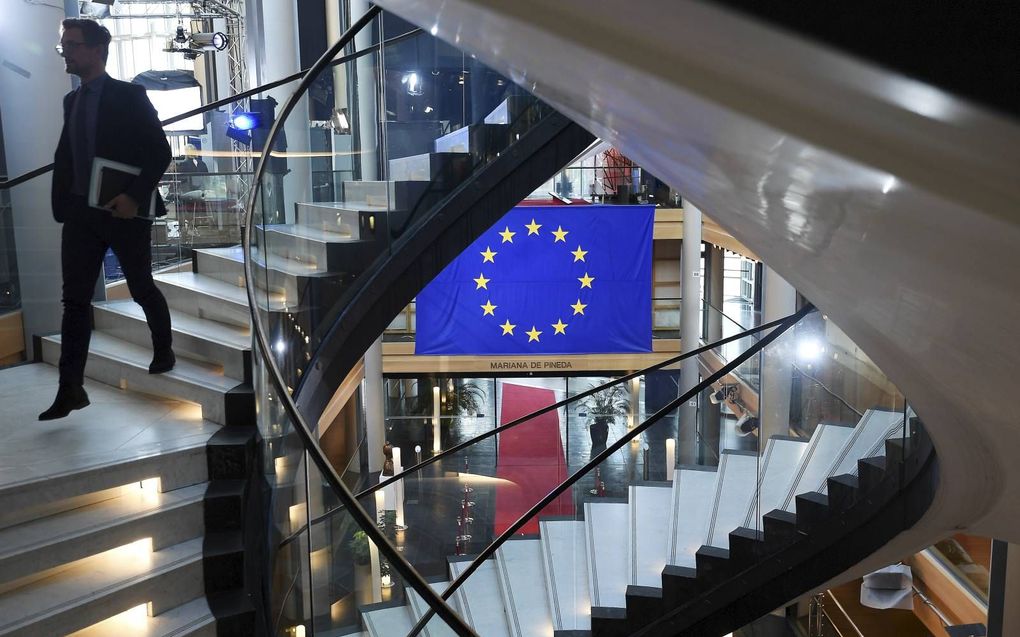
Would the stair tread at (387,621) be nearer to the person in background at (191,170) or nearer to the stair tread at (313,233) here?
the stair tread at (313,233)

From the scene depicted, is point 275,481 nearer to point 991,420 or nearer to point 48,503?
point 48,503

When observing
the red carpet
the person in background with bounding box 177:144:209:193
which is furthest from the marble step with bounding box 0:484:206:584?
the person in background with bounding box 177:144:209:193

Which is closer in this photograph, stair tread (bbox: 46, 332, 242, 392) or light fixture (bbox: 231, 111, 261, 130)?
stair tread (bbox: 46, 332, 242, 392)

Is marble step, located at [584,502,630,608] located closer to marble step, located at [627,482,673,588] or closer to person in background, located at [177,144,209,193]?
marble step, located at [627,482,673,588]

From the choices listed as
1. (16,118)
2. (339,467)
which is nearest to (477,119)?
(16,118)

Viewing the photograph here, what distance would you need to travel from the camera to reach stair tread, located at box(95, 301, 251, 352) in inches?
163

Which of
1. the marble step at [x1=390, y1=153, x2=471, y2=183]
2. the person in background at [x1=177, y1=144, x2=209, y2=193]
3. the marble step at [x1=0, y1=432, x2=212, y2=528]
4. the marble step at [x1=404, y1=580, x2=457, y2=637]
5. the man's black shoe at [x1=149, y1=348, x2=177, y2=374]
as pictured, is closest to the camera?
the marble step at [x1=0, y1=432, x2=212, y2=528]

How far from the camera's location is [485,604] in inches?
209

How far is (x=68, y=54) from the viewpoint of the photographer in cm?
343

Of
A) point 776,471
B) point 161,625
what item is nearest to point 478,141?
point 776,471

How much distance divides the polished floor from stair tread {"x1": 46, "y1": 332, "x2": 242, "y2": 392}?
13 centimetres

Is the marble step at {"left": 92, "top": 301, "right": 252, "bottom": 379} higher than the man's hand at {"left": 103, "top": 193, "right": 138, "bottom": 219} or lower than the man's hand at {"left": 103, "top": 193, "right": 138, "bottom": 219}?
lower

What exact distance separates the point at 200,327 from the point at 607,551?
9.19ft

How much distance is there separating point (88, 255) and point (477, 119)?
2.43 metres
